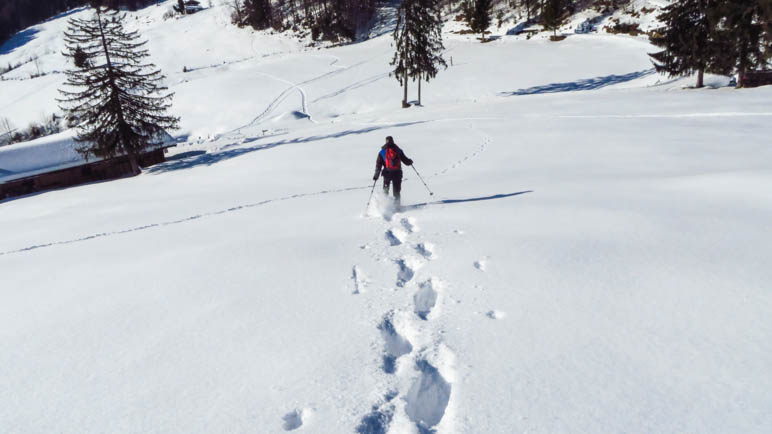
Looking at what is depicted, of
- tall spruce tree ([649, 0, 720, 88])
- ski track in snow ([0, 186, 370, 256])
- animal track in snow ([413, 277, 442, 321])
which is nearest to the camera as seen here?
animal track in snow ([413, 277, 442, 321])

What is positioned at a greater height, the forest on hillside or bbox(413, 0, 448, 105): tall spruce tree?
the forest on hillside

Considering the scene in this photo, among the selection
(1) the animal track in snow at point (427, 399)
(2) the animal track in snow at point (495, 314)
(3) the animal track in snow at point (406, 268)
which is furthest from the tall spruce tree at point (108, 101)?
(1) the animal track in snow at point (427, 399)

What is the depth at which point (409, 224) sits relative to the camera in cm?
833

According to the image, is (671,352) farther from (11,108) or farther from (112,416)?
(11,108)

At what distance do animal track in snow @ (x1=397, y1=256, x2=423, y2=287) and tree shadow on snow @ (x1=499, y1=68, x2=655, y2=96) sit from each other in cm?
3743

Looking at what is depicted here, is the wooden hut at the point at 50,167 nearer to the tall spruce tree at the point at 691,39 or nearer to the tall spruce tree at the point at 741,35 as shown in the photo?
the tall spruce tree at the point at 691,39

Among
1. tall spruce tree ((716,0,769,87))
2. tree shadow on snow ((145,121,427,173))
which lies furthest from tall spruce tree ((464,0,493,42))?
tree shadow on snow ((145,121,427,173))

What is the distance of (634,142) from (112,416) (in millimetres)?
16382

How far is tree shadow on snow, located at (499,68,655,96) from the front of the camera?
3872 centimetres

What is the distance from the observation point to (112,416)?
357cm

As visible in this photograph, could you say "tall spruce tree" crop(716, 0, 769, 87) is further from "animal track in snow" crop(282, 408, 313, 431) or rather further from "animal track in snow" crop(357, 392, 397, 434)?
"animal track in snow" crop(282, 408, 313, 431)

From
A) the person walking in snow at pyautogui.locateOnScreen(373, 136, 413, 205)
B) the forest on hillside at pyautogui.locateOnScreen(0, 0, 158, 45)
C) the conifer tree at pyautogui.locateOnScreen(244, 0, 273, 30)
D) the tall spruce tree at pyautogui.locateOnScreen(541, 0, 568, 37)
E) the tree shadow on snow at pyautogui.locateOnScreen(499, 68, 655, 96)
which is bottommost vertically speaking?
the person walking in snow at pyautogui.locateOnScreen(373, 136, 413, 205)

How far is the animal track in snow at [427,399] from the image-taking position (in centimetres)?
342

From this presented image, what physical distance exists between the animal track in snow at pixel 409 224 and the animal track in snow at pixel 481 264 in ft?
6.30
